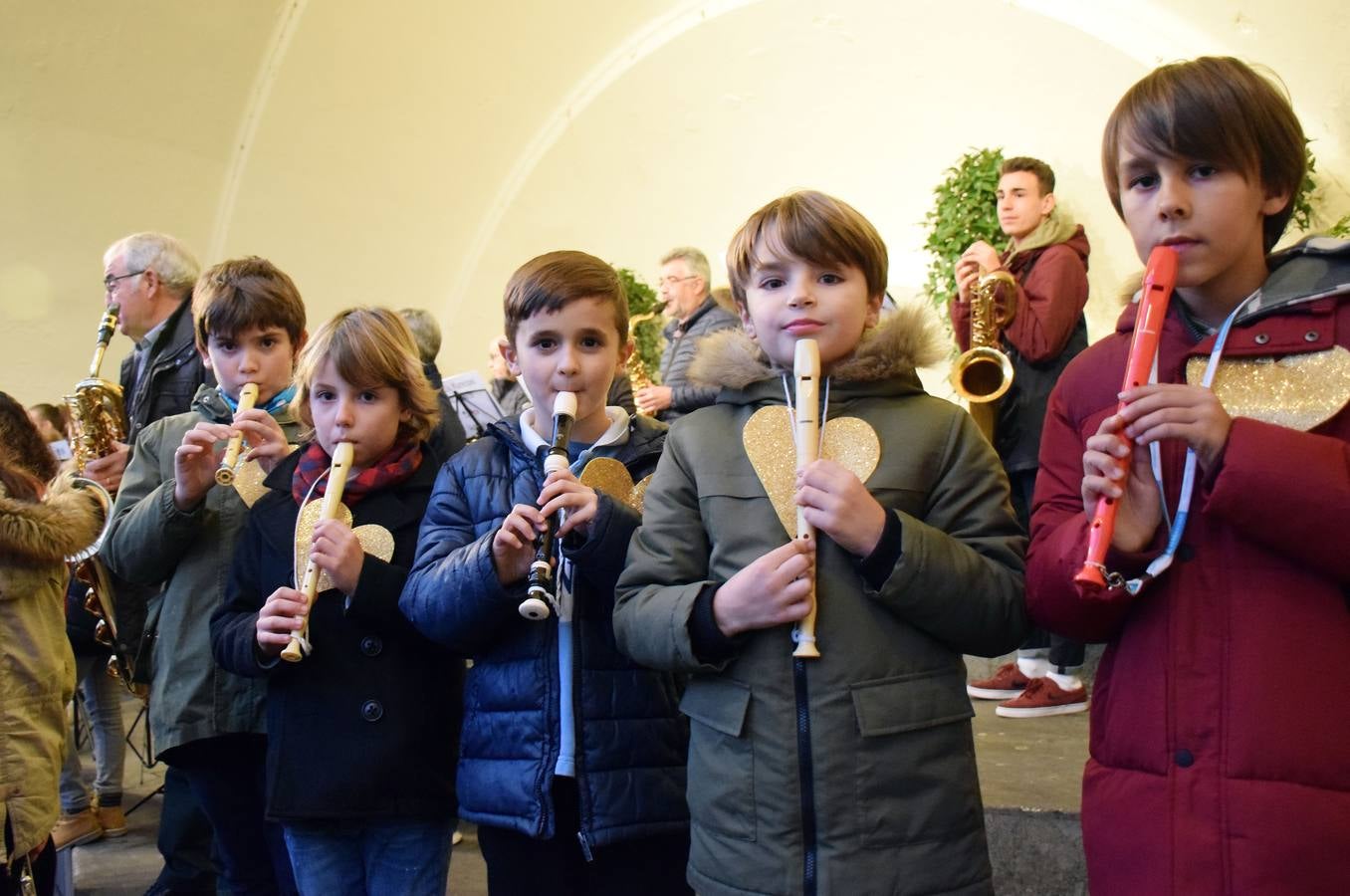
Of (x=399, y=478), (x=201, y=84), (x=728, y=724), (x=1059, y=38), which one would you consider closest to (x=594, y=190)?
(x=201, y=84)

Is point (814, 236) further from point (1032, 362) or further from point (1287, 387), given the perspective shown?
point (1032, 362)

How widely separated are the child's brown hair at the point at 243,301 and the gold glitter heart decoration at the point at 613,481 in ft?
3.73

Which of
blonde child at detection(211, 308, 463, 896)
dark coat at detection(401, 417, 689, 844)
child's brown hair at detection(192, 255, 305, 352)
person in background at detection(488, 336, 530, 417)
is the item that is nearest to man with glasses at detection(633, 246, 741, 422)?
person in background at detection(488, 336, 530, 417)

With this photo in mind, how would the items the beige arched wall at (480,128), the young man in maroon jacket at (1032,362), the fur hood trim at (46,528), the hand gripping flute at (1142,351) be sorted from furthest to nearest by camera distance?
the beige arched wall at (480,128) < the young man in maroon jacket at (1032,362) < the fur hood trim at (46,528) < the hand gripping flute at (1142,351)

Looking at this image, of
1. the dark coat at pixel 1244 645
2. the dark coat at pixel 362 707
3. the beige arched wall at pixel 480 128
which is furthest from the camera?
the beige arched wall at pixel 480 128

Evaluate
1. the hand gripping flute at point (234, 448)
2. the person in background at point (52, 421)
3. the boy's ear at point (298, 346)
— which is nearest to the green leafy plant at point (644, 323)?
the person in background at point (52, 421)

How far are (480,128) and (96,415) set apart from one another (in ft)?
16.4

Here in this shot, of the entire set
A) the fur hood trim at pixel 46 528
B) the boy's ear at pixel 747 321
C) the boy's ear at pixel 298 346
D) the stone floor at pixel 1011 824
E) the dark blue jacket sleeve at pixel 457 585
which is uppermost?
the boy's ear at pixel 298 346

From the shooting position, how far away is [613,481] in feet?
7.32

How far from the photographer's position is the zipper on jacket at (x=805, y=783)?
1644 mm

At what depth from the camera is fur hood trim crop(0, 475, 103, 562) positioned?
102 inches

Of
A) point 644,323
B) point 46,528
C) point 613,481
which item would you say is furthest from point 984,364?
point 644,323

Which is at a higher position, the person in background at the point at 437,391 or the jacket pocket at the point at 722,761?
the person in background at the point at 437,391

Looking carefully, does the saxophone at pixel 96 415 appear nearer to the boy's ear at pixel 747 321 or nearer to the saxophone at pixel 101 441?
the saxophone at pixel 101 441
